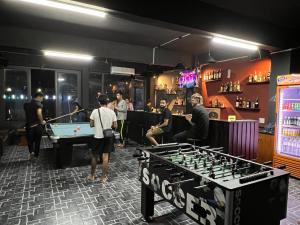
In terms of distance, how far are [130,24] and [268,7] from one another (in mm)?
2786

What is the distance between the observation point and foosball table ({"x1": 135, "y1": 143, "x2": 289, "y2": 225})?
164 cm

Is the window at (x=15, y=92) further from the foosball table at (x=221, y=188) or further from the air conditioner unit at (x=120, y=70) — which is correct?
the foosball table at (x=221, y=188)

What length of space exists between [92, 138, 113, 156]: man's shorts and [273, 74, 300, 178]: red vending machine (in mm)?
3620

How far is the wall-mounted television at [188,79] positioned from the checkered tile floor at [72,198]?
12.0 feet

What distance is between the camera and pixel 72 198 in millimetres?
3314

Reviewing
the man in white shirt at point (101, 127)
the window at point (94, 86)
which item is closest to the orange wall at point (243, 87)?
the man in white shirt at point (101, 127)

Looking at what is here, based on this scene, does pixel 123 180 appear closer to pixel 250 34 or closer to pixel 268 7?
pixel 250 34

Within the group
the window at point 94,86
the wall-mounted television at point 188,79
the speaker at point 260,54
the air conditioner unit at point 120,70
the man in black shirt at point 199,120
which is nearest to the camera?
the man in black shirt at point 199,120

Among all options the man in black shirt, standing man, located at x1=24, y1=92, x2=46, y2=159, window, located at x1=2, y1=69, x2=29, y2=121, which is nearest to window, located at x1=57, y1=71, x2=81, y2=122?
window, located at x1=2, y1=69, x2=29, y2=121

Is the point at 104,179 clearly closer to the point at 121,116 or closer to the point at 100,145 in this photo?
the point at 100,145

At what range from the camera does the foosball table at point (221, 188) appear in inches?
64.6

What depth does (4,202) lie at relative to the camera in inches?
124

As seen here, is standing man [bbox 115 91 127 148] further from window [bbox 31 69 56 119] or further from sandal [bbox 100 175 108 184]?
window [bbox 31 69 56 119]

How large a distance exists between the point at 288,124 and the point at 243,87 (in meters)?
2.01
